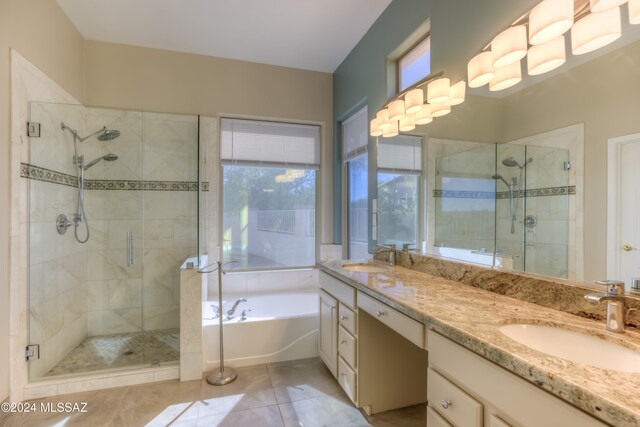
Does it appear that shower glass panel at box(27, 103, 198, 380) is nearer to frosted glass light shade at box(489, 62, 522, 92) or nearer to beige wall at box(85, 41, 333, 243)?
beige wall at box(85, 41, 333, 243)

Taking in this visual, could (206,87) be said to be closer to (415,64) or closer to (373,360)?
(415,64)

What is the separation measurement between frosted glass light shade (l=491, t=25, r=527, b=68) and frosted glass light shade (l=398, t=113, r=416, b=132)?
0.71m

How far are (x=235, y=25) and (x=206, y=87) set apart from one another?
0.73 metres

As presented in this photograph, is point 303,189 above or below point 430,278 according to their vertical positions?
above

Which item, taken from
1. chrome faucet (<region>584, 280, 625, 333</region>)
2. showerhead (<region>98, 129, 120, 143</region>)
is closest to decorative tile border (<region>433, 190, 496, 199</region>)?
chrome faucet (<region>584, 280, 625, 333</region>)

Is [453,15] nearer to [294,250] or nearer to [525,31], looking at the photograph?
[525,31]

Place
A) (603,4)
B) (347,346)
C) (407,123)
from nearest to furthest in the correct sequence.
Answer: (603,4) < (347,346) < (407,123)

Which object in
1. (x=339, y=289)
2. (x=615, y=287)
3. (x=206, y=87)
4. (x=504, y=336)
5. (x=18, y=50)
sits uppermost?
(x=206, y=87)

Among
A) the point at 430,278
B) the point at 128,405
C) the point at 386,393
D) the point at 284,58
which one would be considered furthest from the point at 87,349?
the point at 284,58

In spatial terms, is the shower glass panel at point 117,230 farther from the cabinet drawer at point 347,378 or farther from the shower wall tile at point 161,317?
the cabinet drawer at point 347,378

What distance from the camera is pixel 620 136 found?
3.40ft

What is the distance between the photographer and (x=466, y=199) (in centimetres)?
181

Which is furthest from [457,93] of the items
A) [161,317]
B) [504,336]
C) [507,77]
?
[161,317]

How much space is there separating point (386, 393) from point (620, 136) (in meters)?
1.67
